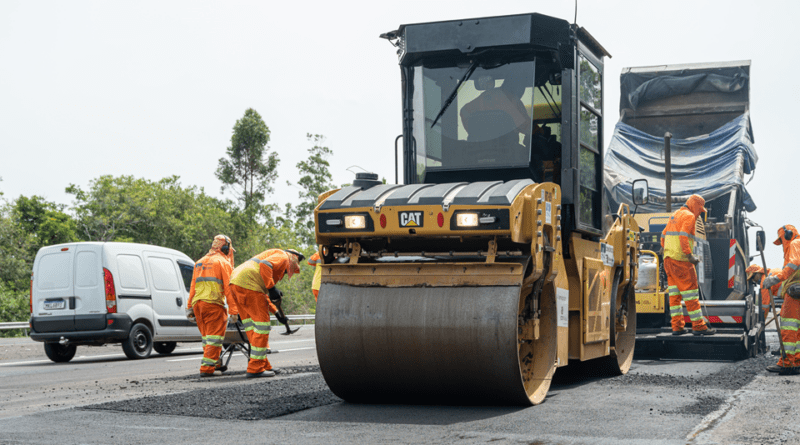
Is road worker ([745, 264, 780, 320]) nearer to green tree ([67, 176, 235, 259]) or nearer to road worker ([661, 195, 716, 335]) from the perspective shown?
road worker ([661, 195, 716, 335])

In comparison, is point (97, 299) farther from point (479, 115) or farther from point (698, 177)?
point (698, 177)

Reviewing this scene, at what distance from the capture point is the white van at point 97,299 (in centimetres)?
1348

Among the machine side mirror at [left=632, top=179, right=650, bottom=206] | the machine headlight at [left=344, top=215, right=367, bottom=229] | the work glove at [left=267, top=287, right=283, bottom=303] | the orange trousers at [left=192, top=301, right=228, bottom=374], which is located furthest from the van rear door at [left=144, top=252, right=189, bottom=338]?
the machine headlight at [left=344, top=215, right=367, bottom=229]

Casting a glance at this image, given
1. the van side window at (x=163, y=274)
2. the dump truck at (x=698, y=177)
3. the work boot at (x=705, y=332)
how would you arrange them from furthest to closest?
1. the van side window at (x=163, y=274)
2. the dump truck at (x=698, y=177)
3. the work boot at (x=705, y=332)

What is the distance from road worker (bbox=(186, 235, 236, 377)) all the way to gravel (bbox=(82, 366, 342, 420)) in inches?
61.0

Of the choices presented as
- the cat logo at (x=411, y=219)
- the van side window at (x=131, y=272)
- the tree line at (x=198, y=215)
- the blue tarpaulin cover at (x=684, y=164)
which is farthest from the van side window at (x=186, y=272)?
the tree line at (x=198, y=215)

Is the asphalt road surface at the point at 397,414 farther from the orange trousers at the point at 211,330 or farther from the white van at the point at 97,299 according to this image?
the white van at the point at 97,299

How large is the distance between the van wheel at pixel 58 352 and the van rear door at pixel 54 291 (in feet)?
1.29

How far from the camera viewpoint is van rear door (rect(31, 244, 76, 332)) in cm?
1352

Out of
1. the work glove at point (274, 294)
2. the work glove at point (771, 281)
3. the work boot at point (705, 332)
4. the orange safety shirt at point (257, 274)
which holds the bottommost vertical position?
the work boot at point (705, 332)

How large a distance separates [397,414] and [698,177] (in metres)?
11.3

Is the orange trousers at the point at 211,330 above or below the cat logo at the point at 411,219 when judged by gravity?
below

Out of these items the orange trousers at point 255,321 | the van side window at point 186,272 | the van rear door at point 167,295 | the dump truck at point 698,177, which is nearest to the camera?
the orange trousers at point 255,321

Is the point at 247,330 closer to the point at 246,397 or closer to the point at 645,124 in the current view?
the point at 246,397
